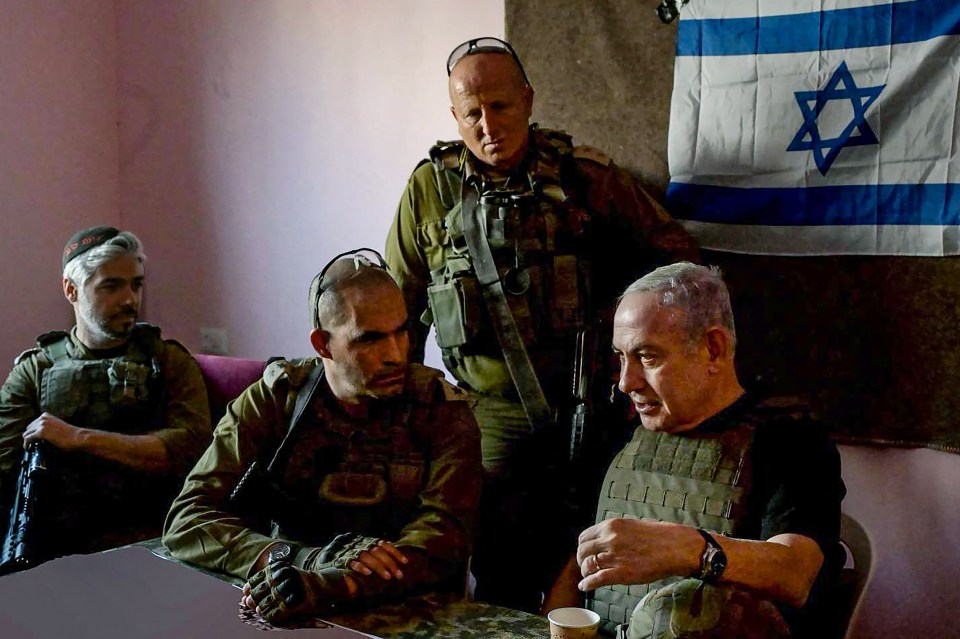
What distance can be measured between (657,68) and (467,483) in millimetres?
1370

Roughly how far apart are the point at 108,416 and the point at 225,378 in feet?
1.17

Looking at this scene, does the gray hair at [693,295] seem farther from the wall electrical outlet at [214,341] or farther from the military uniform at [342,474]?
the wall electrical outlet at [214,341]

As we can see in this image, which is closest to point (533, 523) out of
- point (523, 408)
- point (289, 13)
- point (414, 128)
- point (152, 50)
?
point (523, 408)

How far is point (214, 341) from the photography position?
4113mm

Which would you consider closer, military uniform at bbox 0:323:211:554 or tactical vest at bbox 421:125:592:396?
tactical vest at bbox 421:125:592:396

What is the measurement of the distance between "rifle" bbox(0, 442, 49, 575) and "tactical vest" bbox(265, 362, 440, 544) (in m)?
0.83

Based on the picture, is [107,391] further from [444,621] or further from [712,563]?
[712,563]

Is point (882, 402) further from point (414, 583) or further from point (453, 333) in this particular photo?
point (414, 583)

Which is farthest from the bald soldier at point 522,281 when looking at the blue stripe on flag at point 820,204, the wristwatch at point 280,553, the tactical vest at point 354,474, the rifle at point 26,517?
the rifle at point 26,517

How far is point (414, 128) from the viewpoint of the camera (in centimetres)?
333

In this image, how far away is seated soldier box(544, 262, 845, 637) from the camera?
1.52 meters

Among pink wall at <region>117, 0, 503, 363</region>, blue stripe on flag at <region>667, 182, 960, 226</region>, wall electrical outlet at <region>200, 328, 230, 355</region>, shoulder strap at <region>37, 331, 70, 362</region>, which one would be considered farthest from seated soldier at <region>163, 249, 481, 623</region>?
wall electrical outlet at <region>200, 328, 230, 355</region>

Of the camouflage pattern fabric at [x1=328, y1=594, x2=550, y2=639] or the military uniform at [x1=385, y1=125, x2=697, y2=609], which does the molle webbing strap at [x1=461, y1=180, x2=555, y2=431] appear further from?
the camouflage pattern fabric at [x1=328, y1=594, x2=550, y2=639]

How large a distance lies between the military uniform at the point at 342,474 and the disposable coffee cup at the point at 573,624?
40cm
